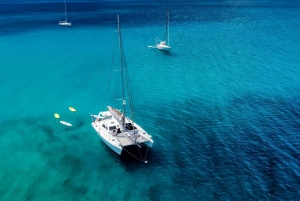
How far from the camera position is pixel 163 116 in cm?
5631

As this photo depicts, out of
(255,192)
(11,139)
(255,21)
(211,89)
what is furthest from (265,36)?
(11,139)

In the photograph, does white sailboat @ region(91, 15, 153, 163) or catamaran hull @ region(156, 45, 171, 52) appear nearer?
white sailboat @ region(91, 15, 153, 163)

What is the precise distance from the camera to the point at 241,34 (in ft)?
375

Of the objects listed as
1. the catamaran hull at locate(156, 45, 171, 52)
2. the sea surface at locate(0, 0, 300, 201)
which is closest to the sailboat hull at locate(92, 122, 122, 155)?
the sea surface at locate(0, 0, 300, 201)

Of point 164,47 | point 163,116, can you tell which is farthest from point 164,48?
point 163,116

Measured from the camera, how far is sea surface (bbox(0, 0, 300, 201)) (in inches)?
1558

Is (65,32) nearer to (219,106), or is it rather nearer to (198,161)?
(219,106)

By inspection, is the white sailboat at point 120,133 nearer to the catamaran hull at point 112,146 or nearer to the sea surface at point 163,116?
the catamaran hull at point 112,146

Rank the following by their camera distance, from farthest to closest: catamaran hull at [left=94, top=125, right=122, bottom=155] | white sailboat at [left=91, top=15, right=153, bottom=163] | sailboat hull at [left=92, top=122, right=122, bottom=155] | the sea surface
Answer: white sailboat at [left=91, top=15, right=153, bottom=163] < sailboat hull at [left=92, top=122, right=122, bottom=155] < catamaran hull at [left=94, top=125, right=122, bottom=155] < the sea surface

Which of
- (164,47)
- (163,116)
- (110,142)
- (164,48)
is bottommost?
(110,142)

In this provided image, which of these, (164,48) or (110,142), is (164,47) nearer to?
(164,48)

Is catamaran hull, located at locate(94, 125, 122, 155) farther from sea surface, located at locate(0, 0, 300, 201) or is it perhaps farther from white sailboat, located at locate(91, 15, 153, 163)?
sea surface, located at locate(0, 0, 300, 201)

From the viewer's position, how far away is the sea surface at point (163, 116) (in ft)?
130

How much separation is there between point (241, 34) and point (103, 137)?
8561cm
